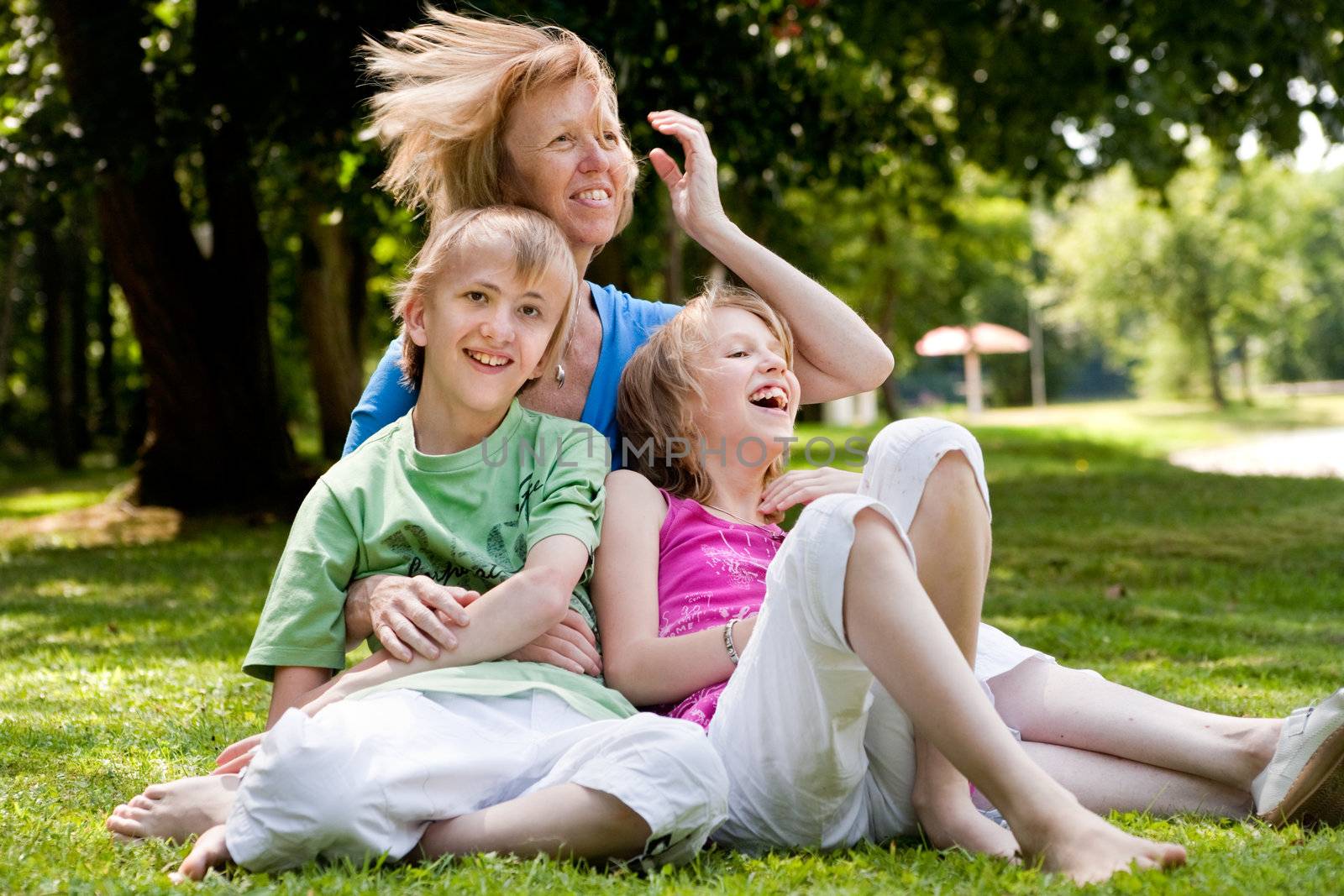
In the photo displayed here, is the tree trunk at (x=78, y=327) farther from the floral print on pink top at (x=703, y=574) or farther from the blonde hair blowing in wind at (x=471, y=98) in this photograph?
the floral print on pink top at (x=703, y=574)

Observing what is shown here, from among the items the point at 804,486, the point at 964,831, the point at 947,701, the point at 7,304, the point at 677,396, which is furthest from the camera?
the point at 7,304

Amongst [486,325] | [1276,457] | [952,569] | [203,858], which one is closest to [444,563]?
[486,325]

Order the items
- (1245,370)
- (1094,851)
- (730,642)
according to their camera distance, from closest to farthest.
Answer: (1094,851)
(730,642)
(1245,370)

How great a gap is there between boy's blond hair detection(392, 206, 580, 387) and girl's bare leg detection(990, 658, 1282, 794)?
1.31 metres

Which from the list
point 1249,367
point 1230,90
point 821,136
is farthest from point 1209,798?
point 1249,367

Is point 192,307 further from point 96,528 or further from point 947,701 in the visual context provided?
point 947,701

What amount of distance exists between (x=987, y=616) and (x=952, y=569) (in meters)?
3.67

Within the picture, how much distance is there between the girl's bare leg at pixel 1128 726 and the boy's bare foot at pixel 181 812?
65.7 inches

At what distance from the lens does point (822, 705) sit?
2.47 metres

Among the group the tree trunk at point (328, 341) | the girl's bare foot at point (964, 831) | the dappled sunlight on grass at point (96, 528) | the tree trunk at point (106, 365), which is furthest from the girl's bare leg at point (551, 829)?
the tree trunk at point (106, 365)

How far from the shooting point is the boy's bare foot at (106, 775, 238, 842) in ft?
8.84

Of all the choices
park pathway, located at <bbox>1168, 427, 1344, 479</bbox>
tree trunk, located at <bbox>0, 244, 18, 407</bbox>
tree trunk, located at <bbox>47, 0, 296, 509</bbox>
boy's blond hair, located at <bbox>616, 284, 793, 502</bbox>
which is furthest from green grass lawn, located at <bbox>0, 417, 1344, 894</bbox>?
tree trunk, located at <bbox>0, 244, 18, 407</bbox>

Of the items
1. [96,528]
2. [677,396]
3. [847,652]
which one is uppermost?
[677,396]

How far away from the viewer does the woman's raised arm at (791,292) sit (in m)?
3.36
